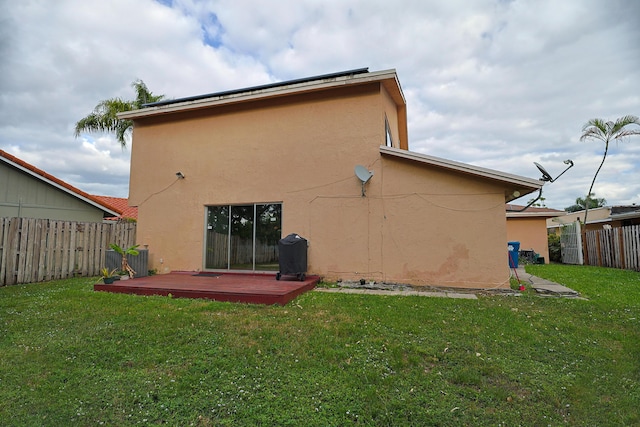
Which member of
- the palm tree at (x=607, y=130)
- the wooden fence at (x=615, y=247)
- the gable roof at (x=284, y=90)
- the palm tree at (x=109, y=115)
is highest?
the palm tree at (x=109, y=115)

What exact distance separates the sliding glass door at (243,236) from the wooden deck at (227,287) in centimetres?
57

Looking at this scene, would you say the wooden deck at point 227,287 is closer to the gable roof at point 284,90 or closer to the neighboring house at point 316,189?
the neighboring house at point 316,189

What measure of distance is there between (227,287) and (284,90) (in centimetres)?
554

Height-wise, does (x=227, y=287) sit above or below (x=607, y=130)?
below

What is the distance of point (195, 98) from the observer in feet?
32.7

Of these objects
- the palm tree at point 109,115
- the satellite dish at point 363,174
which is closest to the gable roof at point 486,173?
the satellite dish at point 363,174

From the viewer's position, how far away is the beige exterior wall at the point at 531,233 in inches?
669

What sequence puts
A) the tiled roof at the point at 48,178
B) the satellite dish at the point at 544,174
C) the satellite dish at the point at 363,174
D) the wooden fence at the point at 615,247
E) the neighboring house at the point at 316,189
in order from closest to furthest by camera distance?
1. the satellite dish at the point at 544,174
2. the neighboring house at the point at 316,189
3. the satellite dish at the point at 363,174
4. the tiled roof at the point at 48,178
5. the wooden fence at the point at 615,247

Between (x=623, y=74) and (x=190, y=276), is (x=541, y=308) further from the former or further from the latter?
(x=623, y=74)

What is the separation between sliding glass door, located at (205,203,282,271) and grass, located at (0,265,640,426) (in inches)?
128

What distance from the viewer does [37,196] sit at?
11992mm

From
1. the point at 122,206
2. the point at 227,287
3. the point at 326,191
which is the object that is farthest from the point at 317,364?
the point at 122,206

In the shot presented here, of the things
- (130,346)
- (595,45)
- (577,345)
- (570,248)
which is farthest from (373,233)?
(570,248)

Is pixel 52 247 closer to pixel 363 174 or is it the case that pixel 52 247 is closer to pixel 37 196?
pixel 37 196
